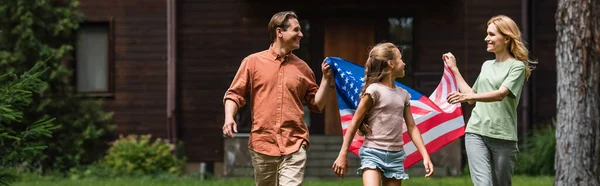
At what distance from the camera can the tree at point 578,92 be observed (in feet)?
48.5

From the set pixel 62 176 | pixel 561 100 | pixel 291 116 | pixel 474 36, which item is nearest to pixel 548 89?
pixel 474 36

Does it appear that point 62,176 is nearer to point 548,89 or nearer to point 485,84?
point 548,89

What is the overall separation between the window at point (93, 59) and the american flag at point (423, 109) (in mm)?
13336

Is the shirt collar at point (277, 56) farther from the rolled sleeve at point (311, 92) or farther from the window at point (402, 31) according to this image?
the window at point (402, 31)

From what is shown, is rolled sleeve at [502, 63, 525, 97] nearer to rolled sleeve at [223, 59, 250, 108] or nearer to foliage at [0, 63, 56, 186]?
rolled sleeve at [223, 59, 250, 108]

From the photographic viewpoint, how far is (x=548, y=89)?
22.6 meters

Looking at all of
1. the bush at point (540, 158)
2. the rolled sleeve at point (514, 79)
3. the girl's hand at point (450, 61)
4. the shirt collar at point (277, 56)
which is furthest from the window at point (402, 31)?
the shirt collar at point (277, 56)

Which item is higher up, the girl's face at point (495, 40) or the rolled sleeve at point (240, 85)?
the girl's face at point (495, 40)

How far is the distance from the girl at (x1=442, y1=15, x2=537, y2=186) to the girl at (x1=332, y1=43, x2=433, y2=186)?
0.85 meters

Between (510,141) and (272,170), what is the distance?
73.8 inches

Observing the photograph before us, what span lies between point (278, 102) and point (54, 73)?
41.2ft

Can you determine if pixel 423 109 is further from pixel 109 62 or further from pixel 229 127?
pixel 109 62

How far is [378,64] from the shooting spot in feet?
28.0

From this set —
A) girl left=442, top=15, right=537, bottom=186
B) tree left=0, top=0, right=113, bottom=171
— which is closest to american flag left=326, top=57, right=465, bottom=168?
girl left=442, top=15, right=537, bottom=186
